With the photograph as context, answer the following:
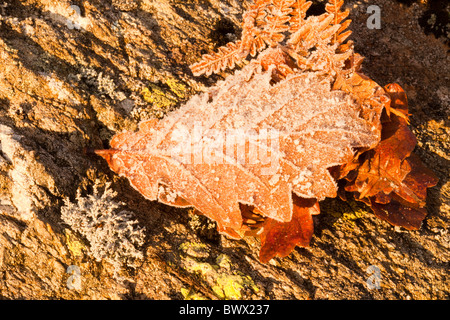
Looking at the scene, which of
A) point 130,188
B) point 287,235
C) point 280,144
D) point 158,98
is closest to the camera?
point 280,144

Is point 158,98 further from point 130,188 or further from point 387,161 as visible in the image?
point 387,161

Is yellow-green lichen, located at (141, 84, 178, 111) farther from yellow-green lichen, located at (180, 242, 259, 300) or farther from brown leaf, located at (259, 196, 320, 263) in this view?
brown leaf, located at (259, 196, 320, 263)

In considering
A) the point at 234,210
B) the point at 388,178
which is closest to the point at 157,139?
the point at 234,210

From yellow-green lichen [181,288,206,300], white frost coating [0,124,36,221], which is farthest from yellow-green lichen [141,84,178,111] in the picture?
yellow-green lichen [181,288,206,300]

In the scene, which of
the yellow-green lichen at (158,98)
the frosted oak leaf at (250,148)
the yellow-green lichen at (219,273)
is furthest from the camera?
the yellow-green lichen at (158,98)

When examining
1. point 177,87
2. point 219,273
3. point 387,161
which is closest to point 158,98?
point 177,87

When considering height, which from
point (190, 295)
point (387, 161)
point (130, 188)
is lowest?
point (190, 295)

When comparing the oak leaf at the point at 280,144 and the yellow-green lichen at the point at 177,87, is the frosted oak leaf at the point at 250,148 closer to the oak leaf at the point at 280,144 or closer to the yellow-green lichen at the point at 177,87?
the oak leaf at the point at 280,144

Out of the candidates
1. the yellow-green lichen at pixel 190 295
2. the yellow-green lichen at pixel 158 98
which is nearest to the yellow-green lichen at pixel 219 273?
the yellow-green lichen at pixel 190 295

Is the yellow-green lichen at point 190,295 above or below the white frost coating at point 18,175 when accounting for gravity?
below
